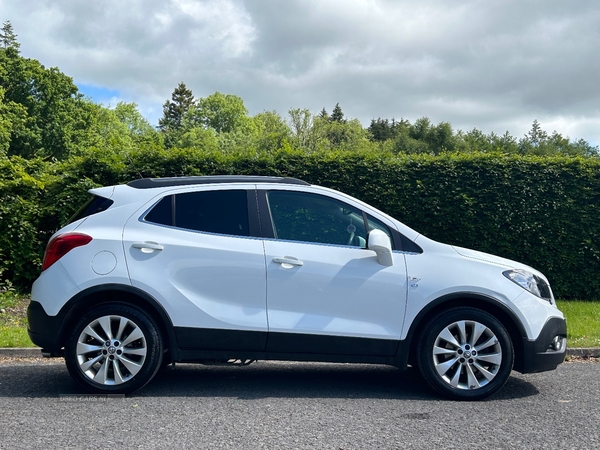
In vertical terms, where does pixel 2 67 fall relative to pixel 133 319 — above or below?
above

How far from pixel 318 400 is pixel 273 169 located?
650 centimetres

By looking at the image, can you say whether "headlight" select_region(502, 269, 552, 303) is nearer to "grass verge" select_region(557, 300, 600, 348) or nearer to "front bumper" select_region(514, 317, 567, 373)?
"front bumper" select_region(514, 317, 567, 373)

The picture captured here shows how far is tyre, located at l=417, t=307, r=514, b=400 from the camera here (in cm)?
556

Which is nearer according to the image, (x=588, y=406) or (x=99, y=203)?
(x=588, y=406)

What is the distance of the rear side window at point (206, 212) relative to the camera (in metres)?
5.77

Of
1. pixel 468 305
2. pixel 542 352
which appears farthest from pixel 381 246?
pixel 542 352

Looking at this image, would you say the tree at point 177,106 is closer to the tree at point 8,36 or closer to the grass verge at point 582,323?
the tree at point 8,36

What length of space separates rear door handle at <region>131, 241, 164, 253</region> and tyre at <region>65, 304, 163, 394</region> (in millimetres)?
545

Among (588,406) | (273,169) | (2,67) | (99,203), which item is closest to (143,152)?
(273,169)

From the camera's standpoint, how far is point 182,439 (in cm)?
440

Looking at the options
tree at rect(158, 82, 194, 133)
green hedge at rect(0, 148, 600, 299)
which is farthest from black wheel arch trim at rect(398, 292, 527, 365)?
tree at rect(158, 82, 194, 133)

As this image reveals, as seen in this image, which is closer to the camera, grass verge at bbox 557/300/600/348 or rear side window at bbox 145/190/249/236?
rear side window at bbox 145/190/249/236

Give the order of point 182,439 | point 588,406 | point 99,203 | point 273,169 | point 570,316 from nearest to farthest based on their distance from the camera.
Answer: point 182,439 → point 588,406 → point 99,203 → point 570,316 → point 273,169

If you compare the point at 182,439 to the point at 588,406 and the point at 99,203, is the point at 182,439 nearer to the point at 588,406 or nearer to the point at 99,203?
the point at 99,203
